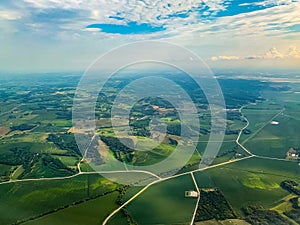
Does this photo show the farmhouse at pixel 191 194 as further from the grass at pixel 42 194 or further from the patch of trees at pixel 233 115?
the patch of trees at pixel 233 115

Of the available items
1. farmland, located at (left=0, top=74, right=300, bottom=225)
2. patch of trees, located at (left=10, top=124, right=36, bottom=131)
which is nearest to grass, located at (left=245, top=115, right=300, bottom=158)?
farmland, located at (left=0, top=74, right=300, bottom=225)

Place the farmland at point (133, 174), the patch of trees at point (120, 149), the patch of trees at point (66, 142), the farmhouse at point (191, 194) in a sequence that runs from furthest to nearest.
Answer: the patch of trees at point (66, 142)
the patch of trees at point (120, 149)
the farmhouse at point (191, 194)
the farmland at point (133, 174)

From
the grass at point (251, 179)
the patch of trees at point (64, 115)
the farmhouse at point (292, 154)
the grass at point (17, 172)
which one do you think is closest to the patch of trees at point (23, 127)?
the patch of trees at point (64, 115)

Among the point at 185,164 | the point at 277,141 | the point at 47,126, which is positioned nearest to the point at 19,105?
the point at 47,126

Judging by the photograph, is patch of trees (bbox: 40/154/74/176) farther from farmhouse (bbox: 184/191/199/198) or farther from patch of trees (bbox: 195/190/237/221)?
patch of trees (bbox: 195/190/237/221)

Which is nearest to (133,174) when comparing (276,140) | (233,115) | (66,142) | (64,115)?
(66,142)

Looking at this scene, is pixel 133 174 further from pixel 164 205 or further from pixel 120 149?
pixel 120 149
